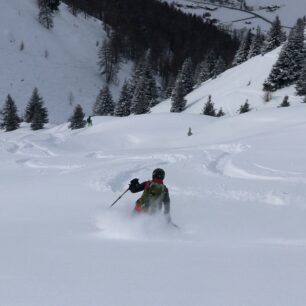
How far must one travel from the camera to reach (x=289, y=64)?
3600 cm

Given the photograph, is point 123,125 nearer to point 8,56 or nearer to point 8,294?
point 8,294

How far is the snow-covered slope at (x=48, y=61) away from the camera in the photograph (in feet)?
211

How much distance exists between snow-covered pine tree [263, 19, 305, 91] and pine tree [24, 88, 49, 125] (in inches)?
990

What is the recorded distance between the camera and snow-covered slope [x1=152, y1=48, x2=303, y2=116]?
3572 cm

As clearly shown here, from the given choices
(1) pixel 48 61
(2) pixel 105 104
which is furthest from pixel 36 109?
(1) pixel 48 61

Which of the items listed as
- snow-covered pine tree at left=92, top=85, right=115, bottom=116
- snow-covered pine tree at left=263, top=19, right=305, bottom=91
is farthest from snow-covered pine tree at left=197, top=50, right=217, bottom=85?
snow-covered pine tree at left=263, top=19, right=305, bottom=91

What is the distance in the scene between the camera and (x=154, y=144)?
971 inches

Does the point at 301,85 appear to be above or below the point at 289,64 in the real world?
below

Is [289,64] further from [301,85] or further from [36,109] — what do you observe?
[36,109]

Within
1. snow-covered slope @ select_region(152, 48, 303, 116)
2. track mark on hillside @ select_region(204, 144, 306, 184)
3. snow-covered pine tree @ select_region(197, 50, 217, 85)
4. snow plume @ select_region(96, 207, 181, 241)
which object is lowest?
track mark on hillside @ select_region(204, 144, 306, 184)

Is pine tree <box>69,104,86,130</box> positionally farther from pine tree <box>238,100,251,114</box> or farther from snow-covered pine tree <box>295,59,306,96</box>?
snow-covered pine tree <box>295,59,306,96</box>

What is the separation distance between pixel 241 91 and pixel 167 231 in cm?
3410

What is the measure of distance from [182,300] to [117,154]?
1540cm

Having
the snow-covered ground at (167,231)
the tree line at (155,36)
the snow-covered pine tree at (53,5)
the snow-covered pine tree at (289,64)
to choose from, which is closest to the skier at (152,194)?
the snow-covered ground at (167,231)
